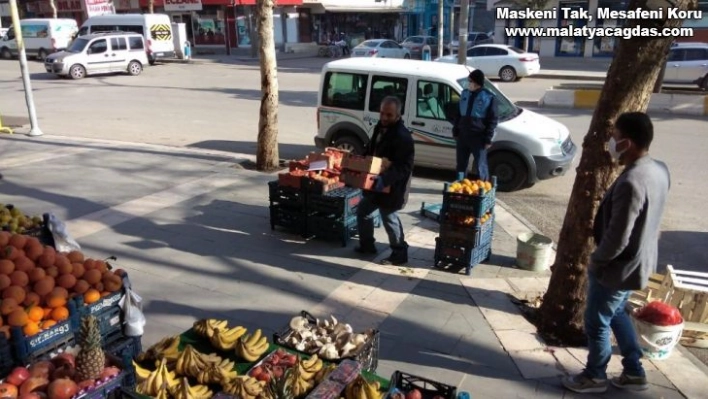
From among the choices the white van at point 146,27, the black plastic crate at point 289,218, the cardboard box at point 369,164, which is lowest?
the black plastic crate at point 289,218

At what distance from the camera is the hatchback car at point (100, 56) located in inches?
990

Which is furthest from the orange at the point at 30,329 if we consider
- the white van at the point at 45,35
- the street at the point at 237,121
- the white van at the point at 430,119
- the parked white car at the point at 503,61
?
the white van at the point at 45,35

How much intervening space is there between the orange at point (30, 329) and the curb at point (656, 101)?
15.8 meters

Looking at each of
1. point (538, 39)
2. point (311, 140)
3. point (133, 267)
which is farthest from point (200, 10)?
point (133, 267)

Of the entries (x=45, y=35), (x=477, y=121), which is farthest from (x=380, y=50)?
(x=477, y=121)

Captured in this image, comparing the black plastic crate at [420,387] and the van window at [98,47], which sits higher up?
the van window at [98,47]

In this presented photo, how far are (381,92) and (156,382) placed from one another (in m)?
7.35

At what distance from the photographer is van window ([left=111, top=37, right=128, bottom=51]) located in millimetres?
26411

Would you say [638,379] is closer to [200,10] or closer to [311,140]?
[311,140]

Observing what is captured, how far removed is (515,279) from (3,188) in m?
8.10

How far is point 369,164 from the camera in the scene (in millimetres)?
6035

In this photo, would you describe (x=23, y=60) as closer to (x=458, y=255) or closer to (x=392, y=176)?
(x=392, y=176)

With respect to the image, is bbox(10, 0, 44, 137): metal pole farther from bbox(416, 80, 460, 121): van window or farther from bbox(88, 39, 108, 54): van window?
bbox(88, 39, 108, 54): van window

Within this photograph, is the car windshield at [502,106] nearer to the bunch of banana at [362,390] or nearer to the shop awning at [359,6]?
the bunch of banana at [362,390]
